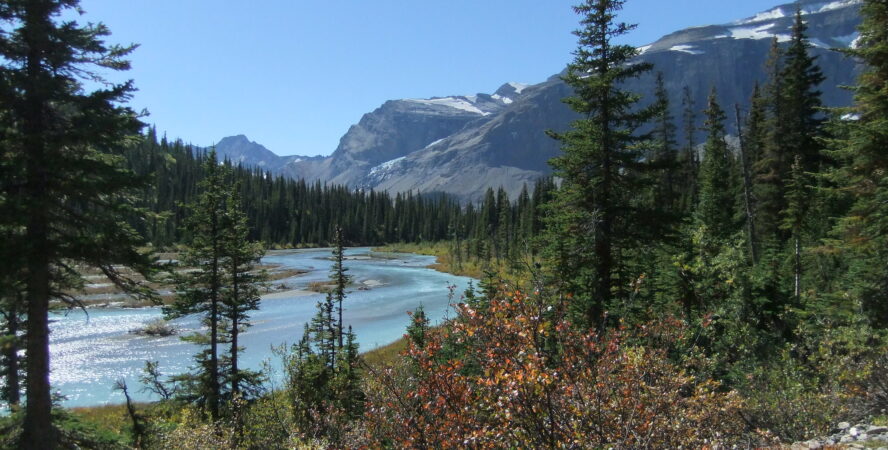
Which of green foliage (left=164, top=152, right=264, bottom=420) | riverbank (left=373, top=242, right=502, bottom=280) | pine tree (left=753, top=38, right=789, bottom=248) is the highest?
pine tree (left=753, top=38, right=789, bottom=248)

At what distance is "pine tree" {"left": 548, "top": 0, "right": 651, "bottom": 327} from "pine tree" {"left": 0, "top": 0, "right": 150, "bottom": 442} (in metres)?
12.1

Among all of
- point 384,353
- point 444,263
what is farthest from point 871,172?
point 444,263

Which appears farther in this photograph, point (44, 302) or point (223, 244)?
point (223, 244)

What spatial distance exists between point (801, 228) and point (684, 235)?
598cm

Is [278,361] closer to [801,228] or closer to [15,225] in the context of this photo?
[15,225]

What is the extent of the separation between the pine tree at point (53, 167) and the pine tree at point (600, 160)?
12.1m

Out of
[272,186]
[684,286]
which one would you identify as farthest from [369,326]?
[272,186]

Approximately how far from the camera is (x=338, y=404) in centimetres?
1487

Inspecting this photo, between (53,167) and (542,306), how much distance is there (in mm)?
9762

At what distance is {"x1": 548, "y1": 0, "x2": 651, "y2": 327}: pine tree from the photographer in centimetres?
1527

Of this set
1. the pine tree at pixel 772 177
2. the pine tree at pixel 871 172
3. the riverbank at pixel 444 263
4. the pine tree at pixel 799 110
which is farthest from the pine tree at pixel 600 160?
the riverbank at pixel 444 263

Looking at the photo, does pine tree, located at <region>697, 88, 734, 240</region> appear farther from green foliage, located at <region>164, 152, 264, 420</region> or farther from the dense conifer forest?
green foliage, located at <region>164, 152, 264, 420</region>

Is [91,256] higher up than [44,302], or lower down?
higher up

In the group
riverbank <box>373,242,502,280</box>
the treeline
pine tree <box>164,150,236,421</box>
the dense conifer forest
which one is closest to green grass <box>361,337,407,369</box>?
the dense conifer forest
